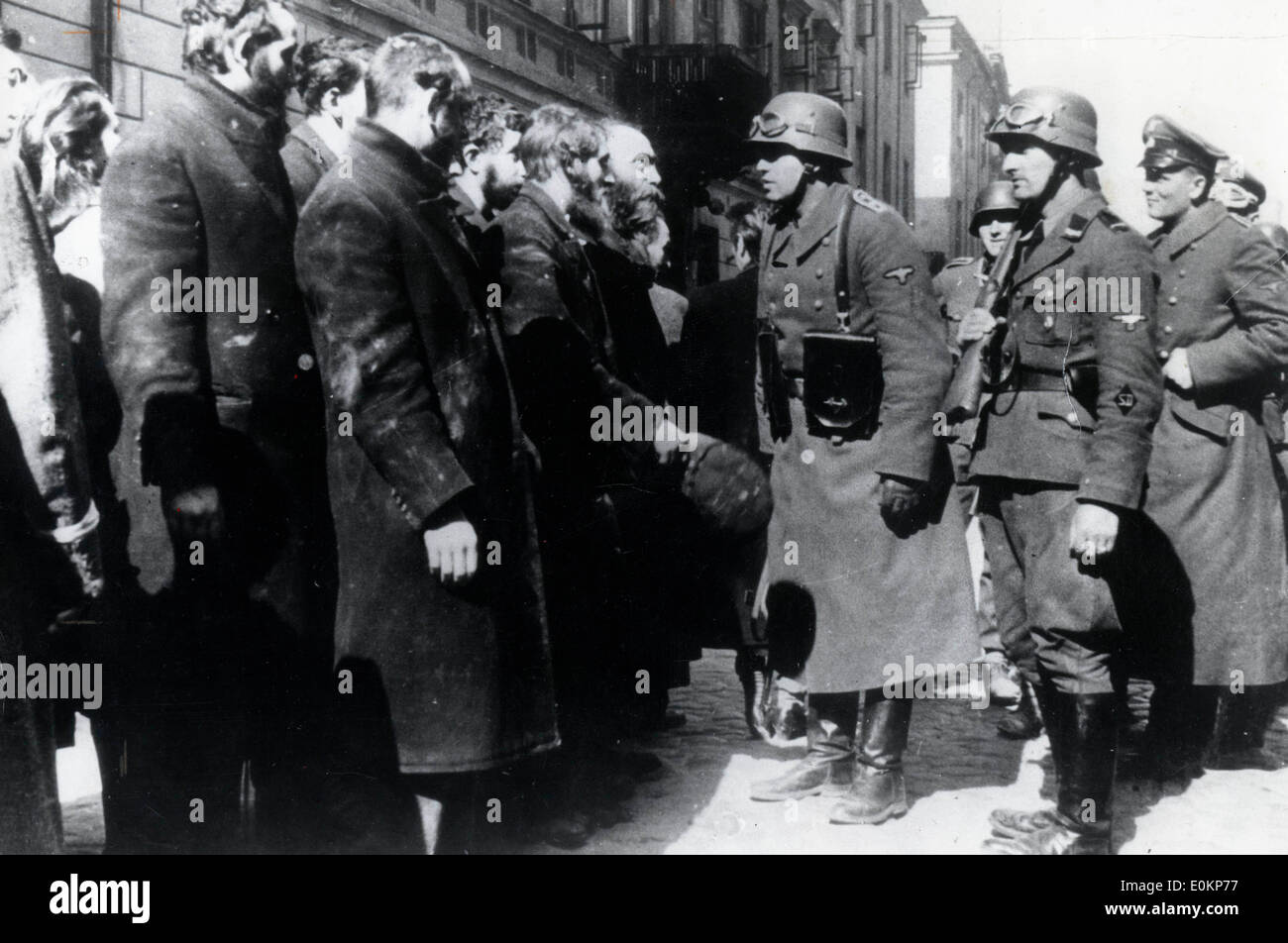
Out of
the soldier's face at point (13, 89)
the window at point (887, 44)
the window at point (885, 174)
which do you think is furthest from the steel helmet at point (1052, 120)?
the window at point (887, 44)

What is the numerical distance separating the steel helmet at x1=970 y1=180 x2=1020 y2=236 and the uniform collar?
1.81 metres

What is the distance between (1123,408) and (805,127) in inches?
54.8

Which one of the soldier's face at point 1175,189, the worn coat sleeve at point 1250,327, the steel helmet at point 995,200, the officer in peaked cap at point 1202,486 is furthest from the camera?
the steel helmet at point 995,200

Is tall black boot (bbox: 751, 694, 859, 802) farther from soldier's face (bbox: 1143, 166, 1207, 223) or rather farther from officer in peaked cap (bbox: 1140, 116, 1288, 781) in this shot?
soldier's face (bbox: 1143, 166, 1207, 223)

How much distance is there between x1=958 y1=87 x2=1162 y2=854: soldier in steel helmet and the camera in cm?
365

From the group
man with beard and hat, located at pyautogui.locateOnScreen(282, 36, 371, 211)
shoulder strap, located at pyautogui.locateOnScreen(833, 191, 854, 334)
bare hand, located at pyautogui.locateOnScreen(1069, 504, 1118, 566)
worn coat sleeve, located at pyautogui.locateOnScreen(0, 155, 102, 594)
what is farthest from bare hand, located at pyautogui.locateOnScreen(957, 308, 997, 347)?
worn coat sleeve, located at pyautogui.locateOnScreen(0, 155, 102, 594)

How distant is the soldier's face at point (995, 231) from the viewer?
6.74 metres

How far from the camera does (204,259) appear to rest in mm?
3148

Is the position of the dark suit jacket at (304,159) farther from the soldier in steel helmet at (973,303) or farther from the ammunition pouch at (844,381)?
the soldier in steel helmet at (973,303)

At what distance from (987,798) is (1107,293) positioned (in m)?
1.79

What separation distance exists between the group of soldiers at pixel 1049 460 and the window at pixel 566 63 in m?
7.45

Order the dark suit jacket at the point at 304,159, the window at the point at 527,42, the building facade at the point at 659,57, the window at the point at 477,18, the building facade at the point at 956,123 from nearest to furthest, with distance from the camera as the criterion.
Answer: the dark suit jacket at the point at 304,159 < the building facade at the point at 659,57 < the building facade at the point at 956,123 < the window at the point at 477,18 < the window at the point at 527,42

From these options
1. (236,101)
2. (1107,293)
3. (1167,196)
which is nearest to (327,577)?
(236,101)
